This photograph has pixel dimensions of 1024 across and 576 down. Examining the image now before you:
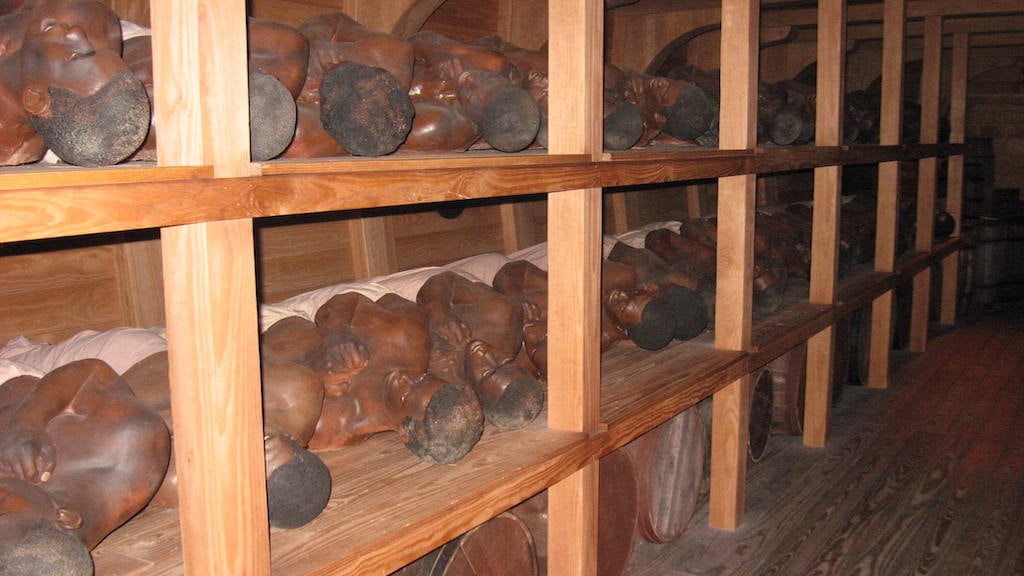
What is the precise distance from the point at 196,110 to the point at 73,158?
170 mm

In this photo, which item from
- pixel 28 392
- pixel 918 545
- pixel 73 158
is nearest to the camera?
pixel 73 158

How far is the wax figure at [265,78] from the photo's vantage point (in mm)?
1434

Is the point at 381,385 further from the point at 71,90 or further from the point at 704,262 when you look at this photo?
the point at 704,262

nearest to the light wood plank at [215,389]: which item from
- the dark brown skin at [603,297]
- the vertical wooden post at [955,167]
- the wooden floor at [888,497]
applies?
the dark brown skin at [603,297]

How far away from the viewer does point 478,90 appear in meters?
2.00

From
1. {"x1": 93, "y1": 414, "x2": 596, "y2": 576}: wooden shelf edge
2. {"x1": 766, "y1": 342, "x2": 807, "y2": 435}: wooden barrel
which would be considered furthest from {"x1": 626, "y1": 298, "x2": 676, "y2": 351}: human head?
{"x1": 766, "y1": 342, "x2": 807, "y2": 435}: wooden barrel

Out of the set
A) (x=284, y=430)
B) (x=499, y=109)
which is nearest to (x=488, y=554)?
(x=284, y=430)

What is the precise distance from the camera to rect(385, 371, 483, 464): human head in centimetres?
193

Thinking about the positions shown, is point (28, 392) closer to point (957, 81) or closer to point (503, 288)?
point (503, 288)

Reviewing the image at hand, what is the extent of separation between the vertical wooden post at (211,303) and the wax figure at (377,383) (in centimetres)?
63

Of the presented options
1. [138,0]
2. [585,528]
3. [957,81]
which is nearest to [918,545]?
[585,528]

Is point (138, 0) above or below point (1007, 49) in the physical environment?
below

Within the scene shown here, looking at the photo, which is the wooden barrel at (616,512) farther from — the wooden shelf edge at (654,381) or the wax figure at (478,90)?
the wax figure at (478,90)

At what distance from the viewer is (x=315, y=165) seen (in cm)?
146
